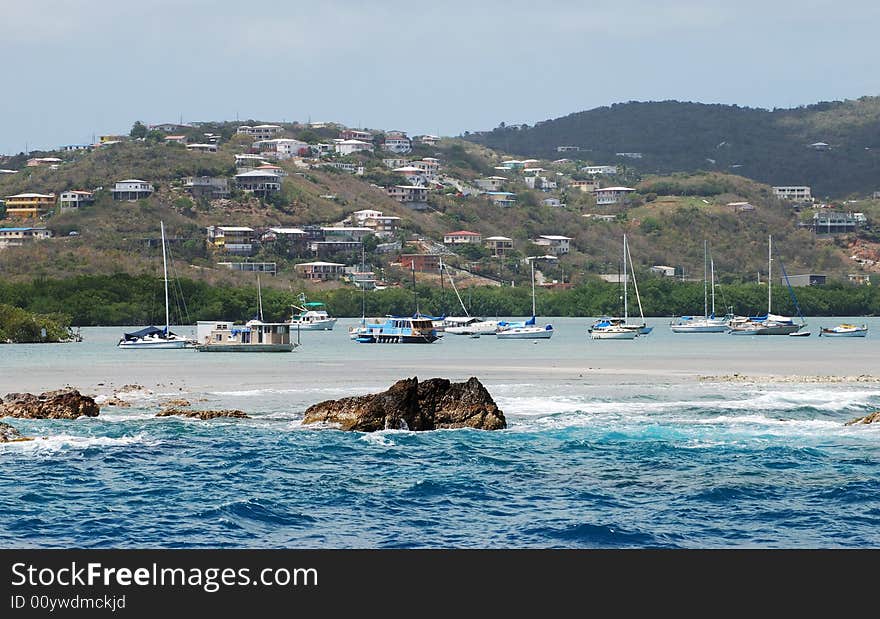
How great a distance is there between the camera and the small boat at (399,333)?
10500 centimetres

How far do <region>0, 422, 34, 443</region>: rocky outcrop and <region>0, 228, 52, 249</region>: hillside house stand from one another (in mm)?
167259

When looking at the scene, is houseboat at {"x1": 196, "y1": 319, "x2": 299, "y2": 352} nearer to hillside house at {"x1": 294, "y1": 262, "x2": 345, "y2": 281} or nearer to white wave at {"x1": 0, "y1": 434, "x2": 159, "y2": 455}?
white wave at {"x1": 0, "y1": 434, "x2": 159, "y2": 455}

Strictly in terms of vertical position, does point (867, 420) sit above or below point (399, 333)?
below

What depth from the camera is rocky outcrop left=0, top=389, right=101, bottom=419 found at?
109ft

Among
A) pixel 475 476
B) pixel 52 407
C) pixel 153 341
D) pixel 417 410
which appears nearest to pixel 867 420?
pixel 417 410

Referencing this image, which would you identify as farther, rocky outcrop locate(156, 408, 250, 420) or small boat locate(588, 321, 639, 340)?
small boat locate(588, 321, 639, 340)

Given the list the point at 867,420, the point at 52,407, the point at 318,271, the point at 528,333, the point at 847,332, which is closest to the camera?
the point at 867,420

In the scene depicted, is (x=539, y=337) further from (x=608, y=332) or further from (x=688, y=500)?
(x=688, y=500)

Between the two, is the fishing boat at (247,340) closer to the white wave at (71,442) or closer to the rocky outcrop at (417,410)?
the rocky outcrop at (417,410)

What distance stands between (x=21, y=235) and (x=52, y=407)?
168 m

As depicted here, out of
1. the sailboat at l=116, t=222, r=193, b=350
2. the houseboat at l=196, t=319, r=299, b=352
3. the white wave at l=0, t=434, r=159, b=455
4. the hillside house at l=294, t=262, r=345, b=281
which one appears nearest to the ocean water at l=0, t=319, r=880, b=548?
the white wave at l=0, t=434, r=159, b=455

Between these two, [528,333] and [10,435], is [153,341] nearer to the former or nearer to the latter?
[528,333]

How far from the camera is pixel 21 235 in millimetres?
192625
